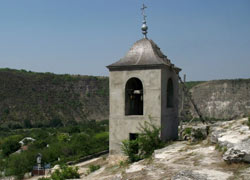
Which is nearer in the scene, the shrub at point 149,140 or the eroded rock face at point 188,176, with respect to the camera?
the eroded rock face at point 188,176

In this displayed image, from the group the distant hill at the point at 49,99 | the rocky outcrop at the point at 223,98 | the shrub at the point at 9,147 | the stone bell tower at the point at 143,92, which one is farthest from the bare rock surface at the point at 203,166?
the rocky outcrop at the point at 223,98

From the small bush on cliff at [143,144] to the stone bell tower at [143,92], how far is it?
16.4 inches

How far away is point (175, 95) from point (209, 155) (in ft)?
20.1

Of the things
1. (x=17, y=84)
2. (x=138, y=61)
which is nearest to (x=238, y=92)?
(x=17, y=84)

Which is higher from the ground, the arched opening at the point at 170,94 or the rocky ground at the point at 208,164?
the arched opening at the point at 170,94

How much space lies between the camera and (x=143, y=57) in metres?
13.1

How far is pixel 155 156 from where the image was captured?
9.70 m

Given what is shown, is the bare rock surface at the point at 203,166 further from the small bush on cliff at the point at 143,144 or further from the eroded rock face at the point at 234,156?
the small bush on cliff at the point at 143,144

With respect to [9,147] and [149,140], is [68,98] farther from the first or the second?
[149,140]

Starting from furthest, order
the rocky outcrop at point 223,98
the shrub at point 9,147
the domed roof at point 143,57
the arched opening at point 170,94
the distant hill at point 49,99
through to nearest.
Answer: the rocky outcrop at point 223,98
the distant hill at point 49,99
the shrub at point 9,147
the arched opening at point 170,94
the domed roof at point 143,57

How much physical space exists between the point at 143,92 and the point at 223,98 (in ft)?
259

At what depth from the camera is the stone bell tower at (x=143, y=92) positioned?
12.4 meters

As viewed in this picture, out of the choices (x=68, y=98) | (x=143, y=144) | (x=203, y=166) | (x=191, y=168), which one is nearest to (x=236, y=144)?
(x=203, y=166)

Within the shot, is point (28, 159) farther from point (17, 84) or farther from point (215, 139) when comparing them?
point (17, 84)
